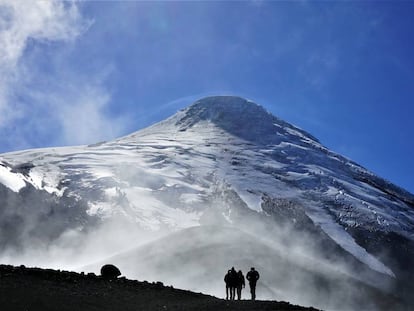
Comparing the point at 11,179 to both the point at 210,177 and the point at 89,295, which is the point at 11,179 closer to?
the point at 210,177

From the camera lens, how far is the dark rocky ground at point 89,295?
1864 centimetres

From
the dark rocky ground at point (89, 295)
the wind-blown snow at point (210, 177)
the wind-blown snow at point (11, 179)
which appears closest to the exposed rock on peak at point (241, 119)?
the wind-blown snow at point (210, 177)

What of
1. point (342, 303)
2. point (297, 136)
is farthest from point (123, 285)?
point (297, 136)

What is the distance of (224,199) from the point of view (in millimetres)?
105625

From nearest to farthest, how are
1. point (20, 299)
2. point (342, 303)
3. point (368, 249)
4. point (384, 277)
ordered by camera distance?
point (20, 299) → point (342, 303) → point (384, 277) → point (368, 249)

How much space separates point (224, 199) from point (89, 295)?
85.1 meters

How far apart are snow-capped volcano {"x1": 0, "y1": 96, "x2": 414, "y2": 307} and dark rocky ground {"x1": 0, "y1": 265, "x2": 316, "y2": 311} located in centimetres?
3424

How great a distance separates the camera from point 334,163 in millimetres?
143625

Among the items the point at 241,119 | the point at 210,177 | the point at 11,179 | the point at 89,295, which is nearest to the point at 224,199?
the point at 210,177

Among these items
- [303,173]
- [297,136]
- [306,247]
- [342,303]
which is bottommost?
[342,303]

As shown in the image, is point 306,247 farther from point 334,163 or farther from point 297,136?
point 297,136

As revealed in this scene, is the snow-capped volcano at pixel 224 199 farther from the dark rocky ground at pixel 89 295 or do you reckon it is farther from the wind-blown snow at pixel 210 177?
the dark rocky ground at pixel 89 295

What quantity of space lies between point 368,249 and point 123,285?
7736 cm

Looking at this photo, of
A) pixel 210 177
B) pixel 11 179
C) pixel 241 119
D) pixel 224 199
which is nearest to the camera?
pixel 11 179
